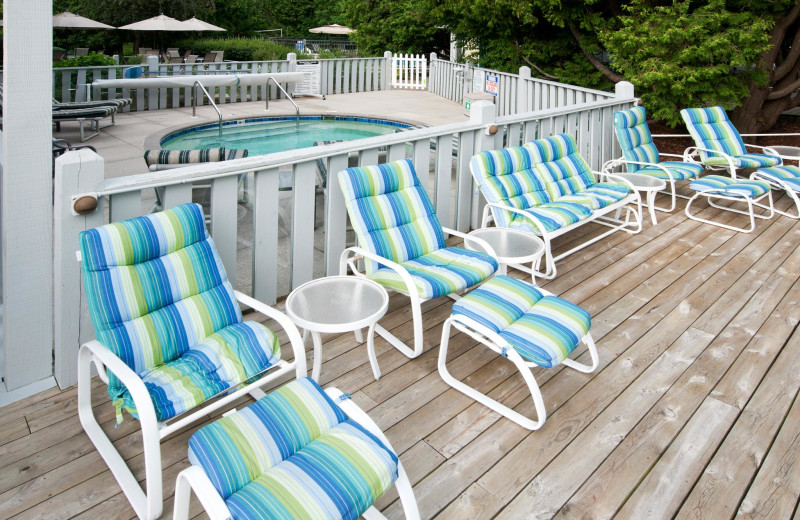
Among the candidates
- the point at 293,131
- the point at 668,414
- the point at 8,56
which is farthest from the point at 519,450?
the point at 293,131

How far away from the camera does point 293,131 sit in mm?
11172

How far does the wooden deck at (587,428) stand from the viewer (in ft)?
7.48

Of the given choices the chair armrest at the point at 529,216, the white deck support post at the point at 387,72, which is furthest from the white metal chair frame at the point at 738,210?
the white deck support post at the point at 387,72

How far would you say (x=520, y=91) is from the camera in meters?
9.16

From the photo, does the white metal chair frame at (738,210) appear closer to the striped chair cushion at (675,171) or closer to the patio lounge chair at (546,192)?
the striped chair cushion at (675,171)

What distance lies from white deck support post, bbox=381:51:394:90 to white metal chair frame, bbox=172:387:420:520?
14.6 m

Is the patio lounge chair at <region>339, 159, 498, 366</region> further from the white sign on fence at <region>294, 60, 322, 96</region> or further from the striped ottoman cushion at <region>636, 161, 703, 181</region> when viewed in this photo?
the white sign on fence at <region>294, 60, 322, 96</region>

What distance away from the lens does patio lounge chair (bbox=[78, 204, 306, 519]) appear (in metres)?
2.31

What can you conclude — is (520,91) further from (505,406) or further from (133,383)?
(133,383)

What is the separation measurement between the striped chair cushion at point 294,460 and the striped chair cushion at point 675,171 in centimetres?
465

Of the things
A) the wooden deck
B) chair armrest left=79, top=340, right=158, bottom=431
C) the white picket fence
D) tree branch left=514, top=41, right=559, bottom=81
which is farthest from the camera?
the white picket fence

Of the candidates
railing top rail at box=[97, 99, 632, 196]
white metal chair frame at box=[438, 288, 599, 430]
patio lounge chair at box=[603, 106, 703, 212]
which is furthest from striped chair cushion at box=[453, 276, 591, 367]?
patio lounge chair at box=[603, 106, 703, 212]

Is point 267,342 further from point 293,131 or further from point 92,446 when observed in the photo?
point 293,131

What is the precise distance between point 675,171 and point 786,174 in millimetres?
1075
